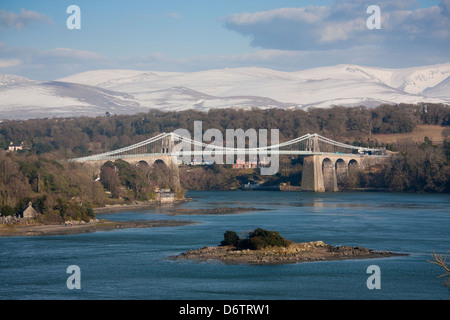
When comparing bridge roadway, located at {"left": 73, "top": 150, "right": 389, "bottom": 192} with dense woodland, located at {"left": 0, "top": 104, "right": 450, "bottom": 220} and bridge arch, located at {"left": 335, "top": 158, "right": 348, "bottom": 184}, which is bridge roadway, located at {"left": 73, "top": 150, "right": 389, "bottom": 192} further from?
dense woodland, located at {"left": 0, "top": 104, "right": 450, "bottom": 220}

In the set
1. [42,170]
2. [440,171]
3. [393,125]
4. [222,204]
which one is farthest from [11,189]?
[393,125]

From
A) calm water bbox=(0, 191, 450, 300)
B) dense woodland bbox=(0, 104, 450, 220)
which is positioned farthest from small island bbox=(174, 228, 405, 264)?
dense woodland bbox=(0, 104, 450, 220)

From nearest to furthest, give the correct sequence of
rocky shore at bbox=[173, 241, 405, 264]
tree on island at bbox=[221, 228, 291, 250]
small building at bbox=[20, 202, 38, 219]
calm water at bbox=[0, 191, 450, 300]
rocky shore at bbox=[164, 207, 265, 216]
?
calm water at bbox=[0, 191, 450, 300] < rocky shore at bbox=[173, 241, 405, 264] < tree on island at bbox=[221, 228, 291, 250] < small building at bbox=[20, 202, 38, 219] < rocky shore at bbox=[164, 207, 265, 216]

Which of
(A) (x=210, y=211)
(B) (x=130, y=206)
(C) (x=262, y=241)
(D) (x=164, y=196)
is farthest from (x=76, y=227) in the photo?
(D) (x=164, y=196)

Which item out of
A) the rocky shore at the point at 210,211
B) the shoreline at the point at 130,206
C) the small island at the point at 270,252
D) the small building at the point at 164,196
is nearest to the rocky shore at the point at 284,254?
the small island at the point at 270,252

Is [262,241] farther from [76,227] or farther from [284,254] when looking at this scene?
[76,227]

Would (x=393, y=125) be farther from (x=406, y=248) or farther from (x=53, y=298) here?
(x=53, y=298)

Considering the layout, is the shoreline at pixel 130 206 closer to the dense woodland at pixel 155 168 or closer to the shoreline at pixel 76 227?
the dense woodland at pixel 155 168
